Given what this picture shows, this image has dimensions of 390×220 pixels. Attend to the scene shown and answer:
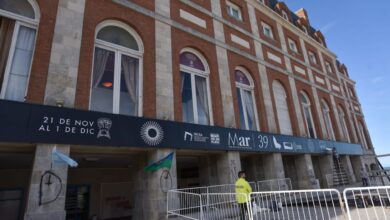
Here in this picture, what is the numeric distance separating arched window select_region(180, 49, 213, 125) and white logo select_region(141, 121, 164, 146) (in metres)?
2.26

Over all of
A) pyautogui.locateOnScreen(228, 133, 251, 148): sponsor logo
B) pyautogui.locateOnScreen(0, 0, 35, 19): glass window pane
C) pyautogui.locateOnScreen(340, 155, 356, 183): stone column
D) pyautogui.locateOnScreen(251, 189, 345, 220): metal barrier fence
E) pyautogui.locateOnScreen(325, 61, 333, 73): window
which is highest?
pyautogui.locateOnScreen(325, 61, 333, 73): window

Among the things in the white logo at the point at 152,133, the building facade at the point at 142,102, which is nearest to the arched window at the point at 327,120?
the building facade at the point at 142,102

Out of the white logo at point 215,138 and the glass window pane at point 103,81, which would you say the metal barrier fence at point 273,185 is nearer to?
the white logo at point 215,138

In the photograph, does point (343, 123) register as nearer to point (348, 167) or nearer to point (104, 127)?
point (348, 167)

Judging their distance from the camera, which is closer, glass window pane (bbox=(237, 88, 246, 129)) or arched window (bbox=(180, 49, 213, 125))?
arched window (bbox=(180, 49, 213, 125))

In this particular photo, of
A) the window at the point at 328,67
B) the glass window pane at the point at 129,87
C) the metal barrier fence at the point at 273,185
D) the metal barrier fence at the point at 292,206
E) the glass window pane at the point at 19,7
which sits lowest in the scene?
the metal barrier fence at the point at 292,206

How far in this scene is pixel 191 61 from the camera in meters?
12.6

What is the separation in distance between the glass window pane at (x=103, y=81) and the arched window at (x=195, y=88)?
3.48 meters

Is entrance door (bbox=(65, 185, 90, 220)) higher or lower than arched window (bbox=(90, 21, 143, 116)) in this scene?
lower

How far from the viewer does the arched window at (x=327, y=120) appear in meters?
21.0

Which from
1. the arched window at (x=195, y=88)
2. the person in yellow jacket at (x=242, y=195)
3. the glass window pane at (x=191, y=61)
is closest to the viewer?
the person in yellow jacket at (x=242, y=195)

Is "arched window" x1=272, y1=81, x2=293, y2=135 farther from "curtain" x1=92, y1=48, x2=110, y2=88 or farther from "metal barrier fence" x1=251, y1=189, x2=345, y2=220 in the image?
"curtain" x1=92, y1=48, x2=110, y2=88

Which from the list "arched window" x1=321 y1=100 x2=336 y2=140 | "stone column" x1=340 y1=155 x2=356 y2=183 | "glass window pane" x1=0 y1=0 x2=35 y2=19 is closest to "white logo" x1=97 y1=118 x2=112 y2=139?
"glass window pane" x1=0 y1=0 x2=35 y2=19

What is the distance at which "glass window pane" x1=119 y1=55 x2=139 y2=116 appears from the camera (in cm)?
941
